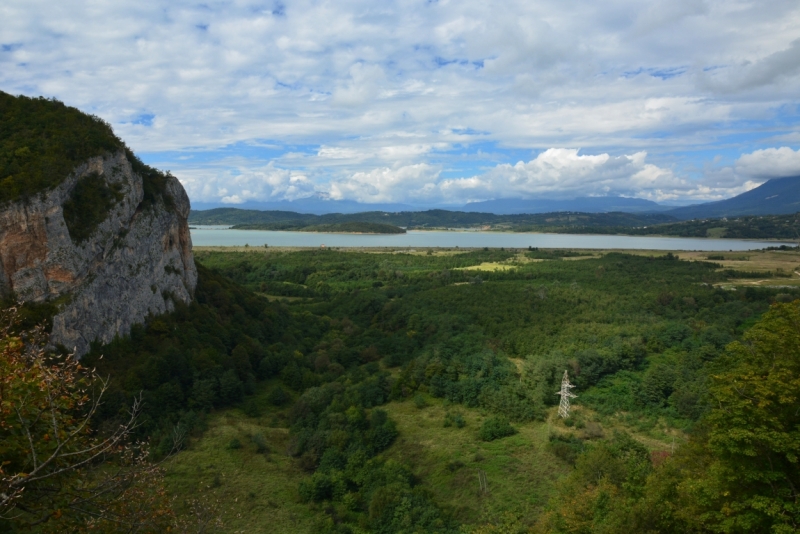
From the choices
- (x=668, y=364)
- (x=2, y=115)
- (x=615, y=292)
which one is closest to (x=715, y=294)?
(x=615, y=292)

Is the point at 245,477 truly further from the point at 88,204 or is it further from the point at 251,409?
the point at 88,204

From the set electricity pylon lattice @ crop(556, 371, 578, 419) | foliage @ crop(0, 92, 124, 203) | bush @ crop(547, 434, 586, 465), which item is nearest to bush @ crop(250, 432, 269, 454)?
bush @ crop(547, 434, 586, 465)

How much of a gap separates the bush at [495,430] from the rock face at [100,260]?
81.2ft

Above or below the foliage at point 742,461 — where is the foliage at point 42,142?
above

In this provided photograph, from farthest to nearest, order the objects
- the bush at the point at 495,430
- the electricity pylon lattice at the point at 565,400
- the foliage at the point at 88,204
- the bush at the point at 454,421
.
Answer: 1. the bush at the point at 454,421
2. the foliage at the point at 88,204
3. the electricity pylon lattice at the point at 565,400
4. the bush at the point at 495,430

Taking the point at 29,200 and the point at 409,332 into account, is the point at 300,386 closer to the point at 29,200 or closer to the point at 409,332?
the point at 409,332

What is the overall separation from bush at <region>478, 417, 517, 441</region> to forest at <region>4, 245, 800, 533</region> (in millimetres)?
125

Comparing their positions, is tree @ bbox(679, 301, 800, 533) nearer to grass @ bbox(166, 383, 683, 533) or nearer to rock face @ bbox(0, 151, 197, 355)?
grass @ bbox(166, 383, 683, 533)

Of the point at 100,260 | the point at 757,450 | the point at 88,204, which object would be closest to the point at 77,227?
the point at 88,204

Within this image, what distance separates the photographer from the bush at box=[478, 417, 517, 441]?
28719mm

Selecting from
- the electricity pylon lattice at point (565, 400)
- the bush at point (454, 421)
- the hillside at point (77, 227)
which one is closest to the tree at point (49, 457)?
the hillside at point (77, 227)

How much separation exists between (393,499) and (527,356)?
19.7 meters

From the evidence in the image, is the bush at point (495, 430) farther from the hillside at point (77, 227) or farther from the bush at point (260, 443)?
the hillside at point (77, 227)

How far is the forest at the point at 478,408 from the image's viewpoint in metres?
11.3
